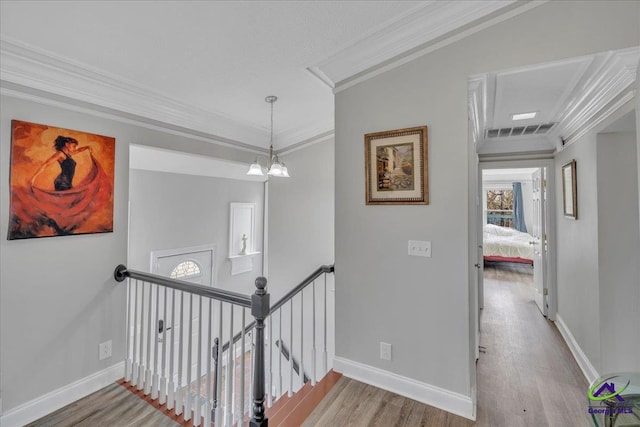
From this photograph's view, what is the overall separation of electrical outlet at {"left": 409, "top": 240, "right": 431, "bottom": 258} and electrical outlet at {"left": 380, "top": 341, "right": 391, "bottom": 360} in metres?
0.75

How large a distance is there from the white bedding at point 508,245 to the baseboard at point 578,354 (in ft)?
11.7

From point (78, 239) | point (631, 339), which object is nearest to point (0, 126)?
point (78, 239)

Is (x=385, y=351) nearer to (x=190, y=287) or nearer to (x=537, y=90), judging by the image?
(x=190, y=287)

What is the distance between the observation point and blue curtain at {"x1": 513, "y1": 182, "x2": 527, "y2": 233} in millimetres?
8586

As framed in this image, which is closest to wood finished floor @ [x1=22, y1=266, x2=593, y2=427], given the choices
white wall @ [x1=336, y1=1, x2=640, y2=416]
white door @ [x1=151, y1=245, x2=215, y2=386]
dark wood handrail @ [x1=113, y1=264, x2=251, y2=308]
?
white wall @ [x1=336, y1=1, x2=640, y2=416]

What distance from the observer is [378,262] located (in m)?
2.25

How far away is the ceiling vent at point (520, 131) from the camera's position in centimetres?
336

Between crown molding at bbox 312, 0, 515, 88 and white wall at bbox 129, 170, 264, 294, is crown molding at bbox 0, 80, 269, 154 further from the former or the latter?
crown molding at bbox 312, 0, 515, 88

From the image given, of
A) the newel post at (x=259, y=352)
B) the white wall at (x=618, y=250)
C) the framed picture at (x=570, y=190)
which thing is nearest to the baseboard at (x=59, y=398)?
the newel post at (x=259, y=352)

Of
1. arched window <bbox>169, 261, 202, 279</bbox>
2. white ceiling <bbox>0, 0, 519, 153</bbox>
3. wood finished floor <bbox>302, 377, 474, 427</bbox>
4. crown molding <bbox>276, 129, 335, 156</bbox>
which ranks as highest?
white ceiling <bbox>0, 0, 519, 153</bbox>

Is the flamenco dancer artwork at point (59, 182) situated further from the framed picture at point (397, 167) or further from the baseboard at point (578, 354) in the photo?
the baseboard at point (578, 354)

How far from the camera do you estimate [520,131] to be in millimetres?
3535

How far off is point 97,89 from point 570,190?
4.54m

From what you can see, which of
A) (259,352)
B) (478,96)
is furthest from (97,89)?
(478,96)
